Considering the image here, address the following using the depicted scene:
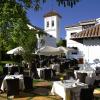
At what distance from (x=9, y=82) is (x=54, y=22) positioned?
65928 mm

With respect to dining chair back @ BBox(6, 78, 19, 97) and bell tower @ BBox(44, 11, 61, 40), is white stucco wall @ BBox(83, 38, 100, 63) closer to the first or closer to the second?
dining chair back @ BBox(6, 78, 19, 97)

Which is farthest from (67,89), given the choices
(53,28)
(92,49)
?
(53,28)

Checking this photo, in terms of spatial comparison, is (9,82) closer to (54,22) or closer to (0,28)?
(0,28)

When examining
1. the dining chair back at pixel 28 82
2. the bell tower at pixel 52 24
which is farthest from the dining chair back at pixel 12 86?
the bell tower at pixel 52 24

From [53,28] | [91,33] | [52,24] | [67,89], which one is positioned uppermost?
[52,24]

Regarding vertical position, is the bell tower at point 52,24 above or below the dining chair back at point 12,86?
above

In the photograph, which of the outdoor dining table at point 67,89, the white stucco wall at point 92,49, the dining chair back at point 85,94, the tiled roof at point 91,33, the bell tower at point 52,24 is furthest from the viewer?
the bell tower at point 52,24

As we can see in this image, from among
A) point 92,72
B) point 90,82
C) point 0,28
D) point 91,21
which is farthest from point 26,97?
point 91,21

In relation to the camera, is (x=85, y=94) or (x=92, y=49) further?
(x=92, y=49)

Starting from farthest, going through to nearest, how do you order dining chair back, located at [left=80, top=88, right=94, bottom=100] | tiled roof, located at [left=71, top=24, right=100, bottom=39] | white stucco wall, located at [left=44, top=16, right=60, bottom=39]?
1. white stucco wall, located at [left=44, top=16, right=60, bottom=39]
2. tiled roof, located at [left=71, top=24, right=100, bottom=39]
3. dining chair back, located at [left=80, top=88, right=94, bottom=100]

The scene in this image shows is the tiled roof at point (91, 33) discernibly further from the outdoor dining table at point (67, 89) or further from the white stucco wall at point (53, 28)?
the white stucco wall at point (53, 28)

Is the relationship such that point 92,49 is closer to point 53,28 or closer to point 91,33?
point 91,33

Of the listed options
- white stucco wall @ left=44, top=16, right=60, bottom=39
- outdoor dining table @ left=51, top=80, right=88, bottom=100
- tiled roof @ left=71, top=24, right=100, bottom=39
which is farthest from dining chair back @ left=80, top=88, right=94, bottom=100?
white stucco wall @ left=44, top=16, right=60, bottom=39

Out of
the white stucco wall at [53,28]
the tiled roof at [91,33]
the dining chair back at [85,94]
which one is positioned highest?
the white stucco wall at [53,28]
